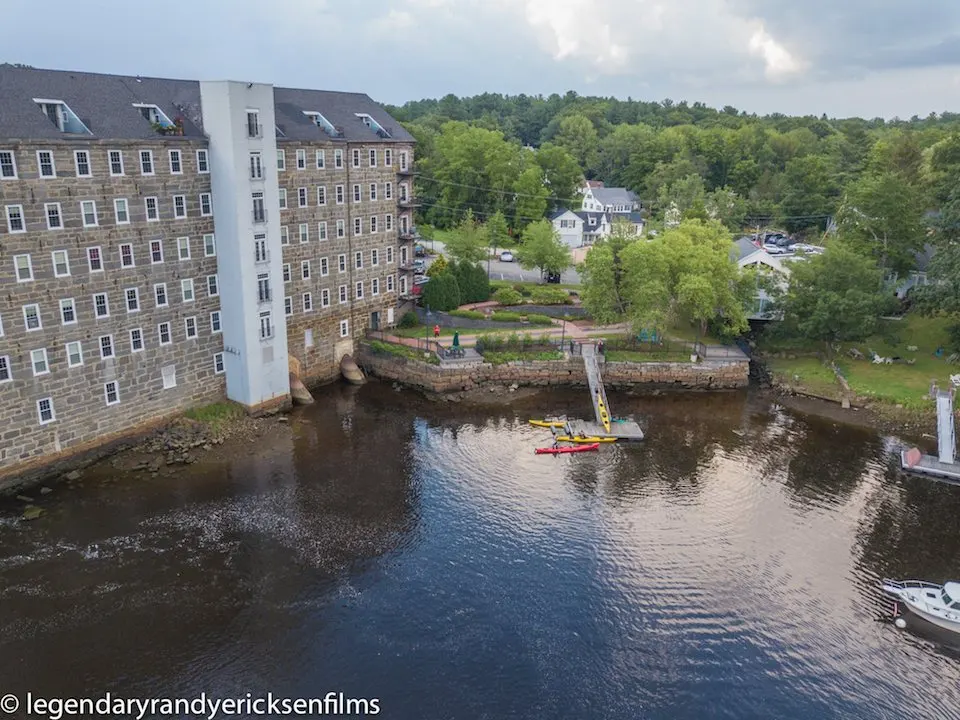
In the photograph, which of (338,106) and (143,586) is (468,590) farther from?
(338,106)

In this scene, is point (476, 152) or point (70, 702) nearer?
point (70, 702)

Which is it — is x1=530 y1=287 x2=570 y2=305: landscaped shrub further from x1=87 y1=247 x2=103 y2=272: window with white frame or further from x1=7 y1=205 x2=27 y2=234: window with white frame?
x1=7 y1=205 x2=27 y2=234: window with white frame

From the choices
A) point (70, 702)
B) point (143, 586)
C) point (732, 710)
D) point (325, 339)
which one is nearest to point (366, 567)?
point (143, 586)

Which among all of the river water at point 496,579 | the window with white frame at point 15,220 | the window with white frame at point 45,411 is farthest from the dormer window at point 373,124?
the window with white frame at point 45,411

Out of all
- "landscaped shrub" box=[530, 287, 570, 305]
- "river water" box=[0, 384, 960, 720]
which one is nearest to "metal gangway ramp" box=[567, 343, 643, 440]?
"river water" box=[0, 384, 960, 720]

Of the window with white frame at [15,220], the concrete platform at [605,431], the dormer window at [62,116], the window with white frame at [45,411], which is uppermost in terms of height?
the dormer window at [62,116]

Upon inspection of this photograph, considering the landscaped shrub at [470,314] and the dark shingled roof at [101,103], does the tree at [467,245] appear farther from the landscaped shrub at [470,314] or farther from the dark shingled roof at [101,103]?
the dark shingled roof at [101,103]
